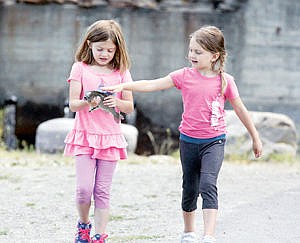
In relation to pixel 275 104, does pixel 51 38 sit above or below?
above

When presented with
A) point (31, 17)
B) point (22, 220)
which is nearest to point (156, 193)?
point (22, 220)

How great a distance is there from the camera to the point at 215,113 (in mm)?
5082

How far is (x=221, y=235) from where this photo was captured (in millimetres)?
5816

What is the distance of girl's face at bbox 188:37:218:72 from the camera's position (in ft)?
16.6

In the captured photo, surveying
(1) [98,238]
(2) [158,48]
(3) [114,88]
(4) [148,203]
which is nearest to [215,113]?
(3) [114,88]

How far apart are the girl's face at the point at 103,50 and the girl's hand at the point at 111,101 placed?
27 cm

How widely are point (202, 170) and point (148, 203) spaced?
7.86ft

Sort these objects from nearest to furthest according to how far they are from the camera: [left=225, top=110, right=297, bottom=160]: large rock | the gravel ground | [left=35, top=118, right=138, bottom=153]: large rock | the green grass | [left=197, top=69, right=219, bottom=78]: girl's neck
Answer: [left=197, top=69, right=219, bottom=78]: girl's neck → the green grass → the gravel ground → [left=225, top=110, right=297, bottom=160]: large rock → [left=35, top=118, right=138, bottom=153]: large rock

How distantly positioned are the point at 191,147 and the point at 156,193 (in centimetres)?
290

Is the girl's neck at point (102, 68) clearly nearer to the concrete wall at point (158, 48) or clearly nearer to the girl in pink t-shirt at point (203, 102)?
the girl in pink t-shirt at point (203, 102)

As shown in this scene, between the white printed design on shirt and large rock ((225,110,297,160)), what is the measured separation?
6.25 m

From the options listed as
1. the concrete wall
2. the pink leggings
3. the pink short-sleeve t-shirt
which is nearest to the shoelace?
the pink leggings

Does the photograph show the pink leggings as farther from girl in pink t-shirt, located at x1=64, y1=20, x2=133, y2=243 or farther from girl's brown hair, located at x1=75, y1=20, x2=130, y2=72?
girl's brown hair, located at x1=75, y1=20, x2=130, y2=72

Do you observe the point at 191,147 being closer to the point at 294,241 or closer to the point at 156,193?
the point at 294,241
